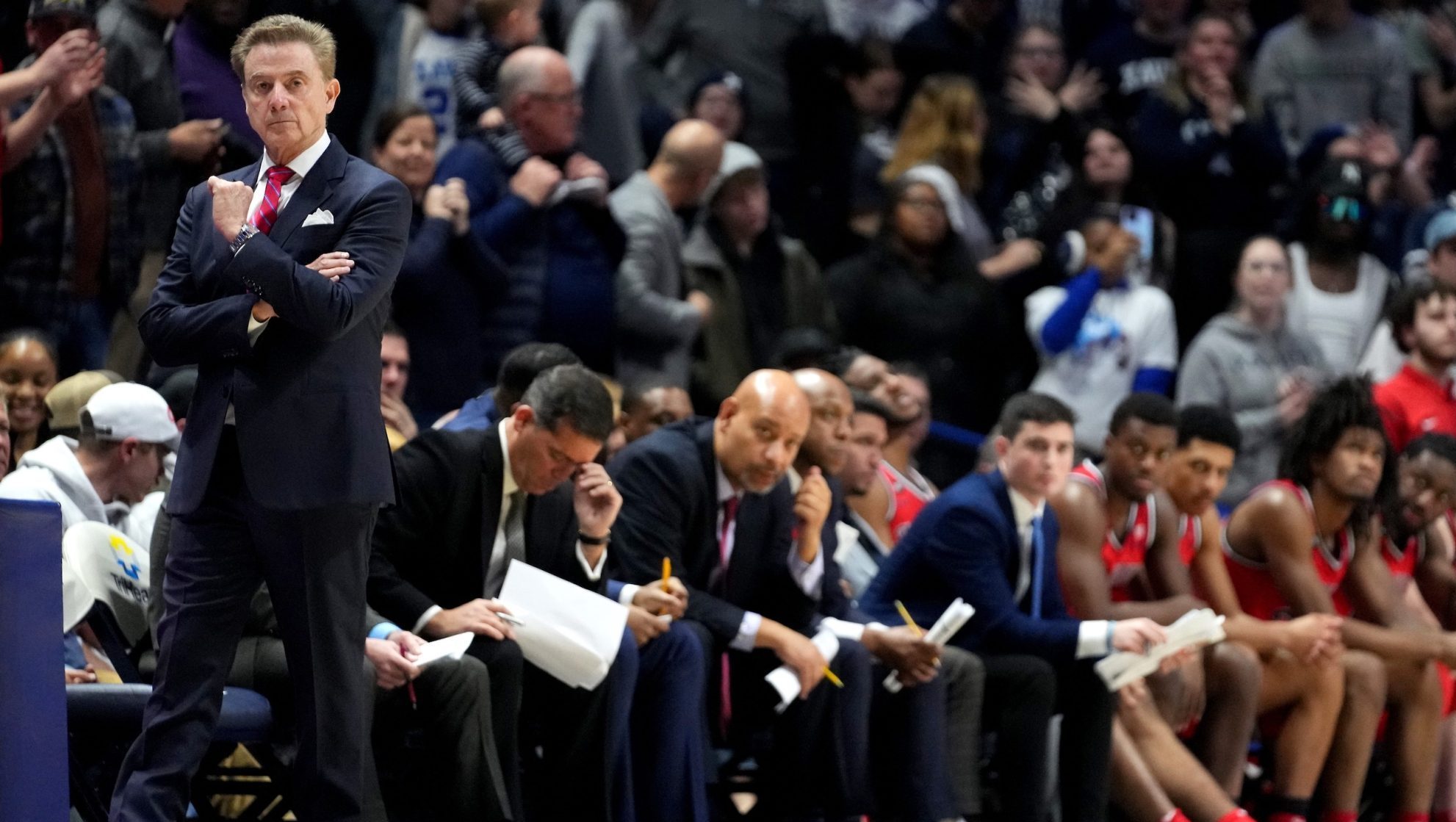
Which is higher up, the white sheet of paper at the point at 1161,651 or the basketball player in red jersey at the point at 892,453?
the basketball player in red jersey at the point at 892,453

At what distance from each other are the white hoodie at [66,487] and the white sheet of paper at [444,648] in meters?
0.94

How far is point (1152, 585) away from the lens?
24.7 ft

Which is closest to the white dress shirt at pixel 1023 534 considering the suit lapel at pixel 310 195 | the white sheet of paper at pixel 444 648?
the white sheet of paper at pixel 444 648

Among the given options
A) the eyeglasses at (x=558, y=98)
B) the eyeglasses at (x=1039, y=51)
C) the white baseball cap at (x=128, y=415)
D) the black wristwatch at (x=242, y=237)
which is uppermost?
the eyeglasses at (x=1039, y=51)

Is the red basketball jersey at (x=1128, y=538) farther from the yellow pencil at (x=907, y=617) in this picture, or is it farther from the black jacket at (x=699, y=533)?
the black jacket at (x=699, y=533)

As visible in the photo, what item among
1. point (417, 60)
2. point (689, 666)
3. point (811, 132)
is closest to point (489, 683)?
point (689, 666)

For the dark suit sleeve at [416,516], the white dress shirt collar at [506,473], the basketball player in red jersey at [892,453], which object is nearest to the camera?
the dark suit sleeve at [416,516]

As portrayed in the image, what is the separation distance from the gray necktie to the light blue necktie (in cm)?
Result: 186

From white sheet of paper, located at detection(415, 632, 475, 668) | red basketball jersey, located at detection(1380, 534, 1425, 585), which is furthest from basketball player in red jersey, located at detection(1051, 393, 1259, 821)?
white sheet of paper, located at detection(415, 632, 475, 668)

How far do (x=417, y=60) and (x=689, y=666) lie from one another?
320cm

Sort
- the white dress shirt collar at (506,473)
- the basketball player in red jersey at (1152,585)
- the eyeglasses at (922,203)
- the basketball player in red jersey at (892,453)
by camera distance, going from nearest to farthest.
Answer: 1. the white dress shirt collar at (506,473)
2. the basketball player in red jersey at (1152,585)
3. the basketball player in red jersey at (892,453)
4. the eyeglasses at (922,203)

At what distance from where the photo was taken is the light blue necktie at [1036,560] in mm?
6879

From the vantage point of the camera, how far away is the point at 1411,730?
7660 mm

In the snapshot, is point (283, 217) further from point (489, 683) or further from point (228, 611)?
point (489, 683)
